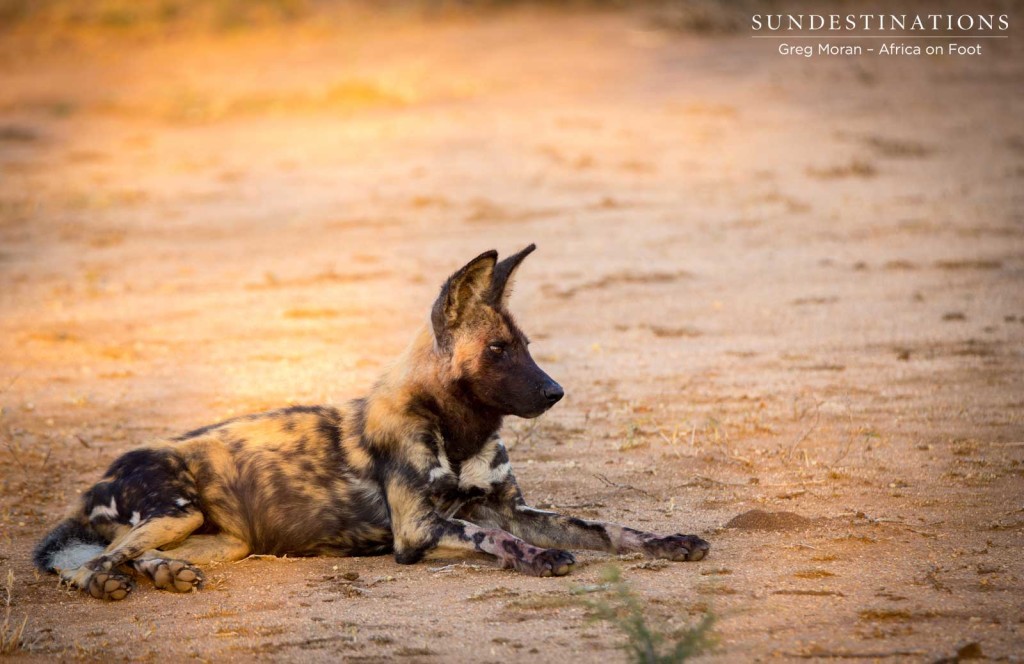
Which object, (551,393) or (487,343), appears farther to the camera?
(487,343)

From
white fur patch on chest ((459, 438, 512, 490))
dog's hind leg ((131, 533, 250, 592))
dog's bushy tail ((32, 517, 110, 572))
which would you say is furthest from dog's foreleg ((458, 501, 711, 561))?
dog's bushy tail ((32, 517, 110, 572))

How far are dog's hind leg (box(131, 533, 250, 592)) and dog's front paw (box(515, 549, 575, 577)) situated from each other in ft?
3.57

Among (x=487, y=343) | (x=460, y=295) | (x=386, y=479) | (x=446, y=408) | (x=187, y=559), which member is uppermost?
(x=460, y=295)

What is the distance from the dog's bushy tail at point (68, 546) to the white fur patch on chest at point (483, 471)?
133 cm

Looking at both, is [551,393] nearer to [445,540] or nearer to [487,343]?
[487,343]

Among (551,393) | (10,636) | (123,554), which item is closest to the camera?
(10,636)

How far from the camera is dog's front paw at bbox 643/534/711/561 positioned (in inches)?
162

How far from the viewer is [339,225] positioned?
9.95m

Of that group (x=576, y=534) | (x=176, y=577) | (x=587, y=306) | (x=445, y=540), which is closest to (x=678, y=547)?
(x=576, y=534)

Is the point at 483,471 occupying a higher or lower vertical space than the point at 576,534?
higher

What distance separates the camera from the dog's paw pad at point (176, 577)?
411cm

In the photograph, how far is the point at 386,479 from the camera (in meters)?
4.40

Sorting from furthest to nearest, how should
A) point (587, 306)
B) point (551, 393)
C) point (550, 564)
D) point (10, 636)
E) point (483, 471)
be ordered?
point (587, 306) < point (483, 471) < point (551, 393) < point (550, 564) < point (10, 636)

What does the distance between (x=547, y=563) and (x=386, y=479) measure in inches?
27.8
